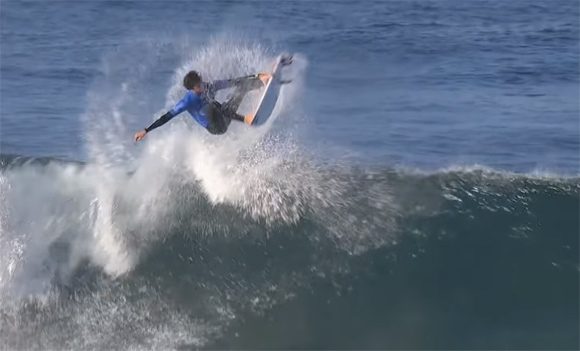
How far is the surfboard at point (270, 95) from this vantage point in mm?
13281

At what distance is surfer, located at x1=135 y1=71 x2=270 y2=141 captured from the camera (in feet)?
41.3

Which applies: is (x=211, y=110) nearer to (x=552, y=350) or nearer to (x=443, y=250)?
(x=443, y=250)

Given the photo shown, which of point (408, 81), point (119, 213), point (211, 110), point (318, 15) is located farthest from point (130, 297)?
point (318, 15)

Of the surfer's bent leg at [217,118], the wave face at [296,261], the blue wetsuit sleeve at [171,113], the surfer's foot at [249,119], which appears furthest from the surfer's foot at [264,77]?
the wave face at [296,261]

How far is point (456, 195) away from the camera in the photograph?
13992 millimetres

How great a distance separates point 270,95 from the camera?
1349 cm

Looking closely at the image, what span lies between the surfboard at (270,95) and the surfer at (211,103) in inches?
4.1

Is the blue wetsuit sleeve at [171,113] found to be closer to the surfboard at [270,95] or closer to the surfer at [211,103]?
the surfer at [211,103]

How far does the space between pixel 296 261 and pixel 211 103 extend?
2.17m

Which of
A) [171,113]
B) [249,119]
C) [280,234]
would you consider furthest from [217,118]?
[280,234]

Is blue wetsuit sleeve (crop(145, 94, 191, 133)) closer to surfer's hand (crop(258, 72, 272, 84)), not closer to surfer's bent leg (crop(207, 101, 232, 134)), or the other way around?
surfer's bent leg (crop(207, 101, 232, 134))

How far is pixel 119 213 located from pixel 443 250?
A: 417 cm

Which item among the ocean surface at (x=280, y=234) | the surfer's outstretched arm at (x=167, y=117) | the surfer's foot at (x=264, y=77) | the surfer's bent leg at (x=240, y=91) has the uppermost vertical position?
the surfer's foot at (x=264, y=77)

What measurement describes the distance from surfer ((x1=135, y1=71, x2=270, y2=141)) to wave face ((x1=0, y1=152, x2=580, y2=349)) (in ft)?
4.24
